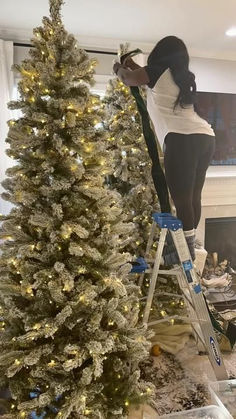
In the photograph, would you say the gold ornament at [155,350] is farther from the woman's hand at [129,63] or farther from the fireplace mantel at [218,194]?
the woman's hand at [129,63]

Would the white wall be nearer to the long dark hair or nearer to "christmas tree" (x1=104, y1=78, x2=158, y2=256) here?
the long dark hair

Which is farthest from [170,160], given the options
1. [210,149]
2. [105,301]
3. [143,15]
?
[105,301]

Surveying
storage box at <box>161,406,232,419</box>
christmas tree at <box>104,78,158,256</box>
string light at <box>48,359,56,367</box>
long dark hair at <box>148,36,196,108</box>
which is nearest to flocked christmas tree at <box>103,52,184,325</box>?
christmas tree at <box>104,78,158,256</box>

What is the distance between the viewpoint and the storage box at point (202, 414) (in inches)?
64.1

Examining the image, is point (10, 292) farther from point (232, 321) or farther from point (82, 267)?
point (232, 321)

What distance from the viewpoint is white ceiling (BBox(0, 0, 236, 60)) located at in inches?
76.9

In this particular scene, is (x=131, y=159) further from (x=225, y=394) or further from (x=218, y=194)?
(x=225, y=394)

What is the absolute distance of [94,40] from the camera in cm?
238

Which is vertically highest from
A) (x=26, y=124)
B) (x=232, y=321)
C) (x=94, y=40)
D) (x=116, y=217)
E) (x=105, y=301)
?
(x=94, y=40)

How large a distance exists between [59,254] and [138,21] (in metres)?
1.62

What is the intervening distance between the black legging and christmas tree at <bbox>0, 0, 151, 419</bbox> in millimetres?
775

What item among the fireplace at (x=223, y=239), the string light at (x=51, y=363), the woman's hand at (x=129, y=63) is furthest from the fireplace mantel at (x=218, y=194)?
the string light at (x=51, y=363)

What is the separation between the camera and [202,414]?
5.45 feet

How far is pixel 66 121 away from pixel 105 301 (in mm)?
780
